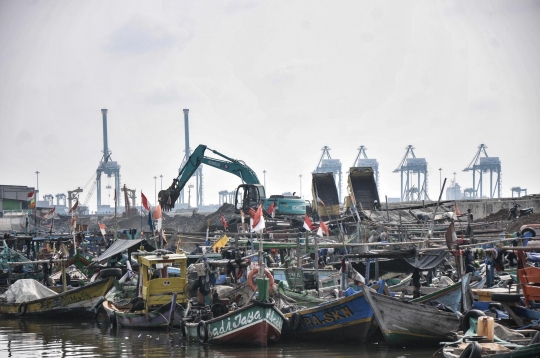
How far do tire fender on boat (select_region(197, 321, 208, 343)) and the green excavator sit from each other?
25.3 metres

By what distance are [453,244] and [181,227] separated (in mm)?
62538

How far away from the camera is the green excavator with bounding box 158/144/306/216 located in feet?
156

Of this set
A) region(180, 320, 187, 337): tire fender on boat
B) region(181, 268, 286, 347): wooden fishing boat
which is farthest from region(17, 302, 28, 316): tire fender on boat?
region(181, 268, 286, 347): wooden fishing boat

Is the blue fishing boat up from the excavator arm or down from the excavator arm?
down

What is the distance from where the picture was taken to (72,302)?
85.5ft

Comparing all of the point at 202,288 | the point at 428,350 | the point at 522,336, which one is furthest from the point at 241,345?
the point at 522,336

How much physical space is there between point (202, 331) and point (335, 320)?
3513 mm

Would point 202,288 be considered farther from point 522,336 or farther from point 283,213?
point 283,213

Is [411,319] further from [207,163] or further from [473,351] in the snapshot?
[207,163]

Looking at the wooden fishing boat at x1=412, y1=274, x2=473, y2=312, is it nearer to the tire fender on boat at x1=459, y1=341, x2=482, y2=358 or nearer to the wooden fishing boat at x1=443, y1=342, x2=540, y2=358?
the wooden fishing boat at x1=443, y1=342, x2=540, y2=358

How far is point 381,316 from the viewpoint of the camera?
17766mm

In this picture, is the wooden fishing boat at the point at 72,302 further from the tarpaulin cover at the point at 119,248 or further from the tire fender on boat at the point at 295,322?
the tire fender on boat at the point at 295,322

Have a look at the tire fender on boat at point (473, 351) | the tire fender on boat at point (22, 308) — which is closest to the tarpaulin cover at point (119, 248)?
the tire fender on boat at point (22, 308)

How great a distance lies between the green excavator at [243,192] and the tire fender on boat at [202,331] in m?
25.3
